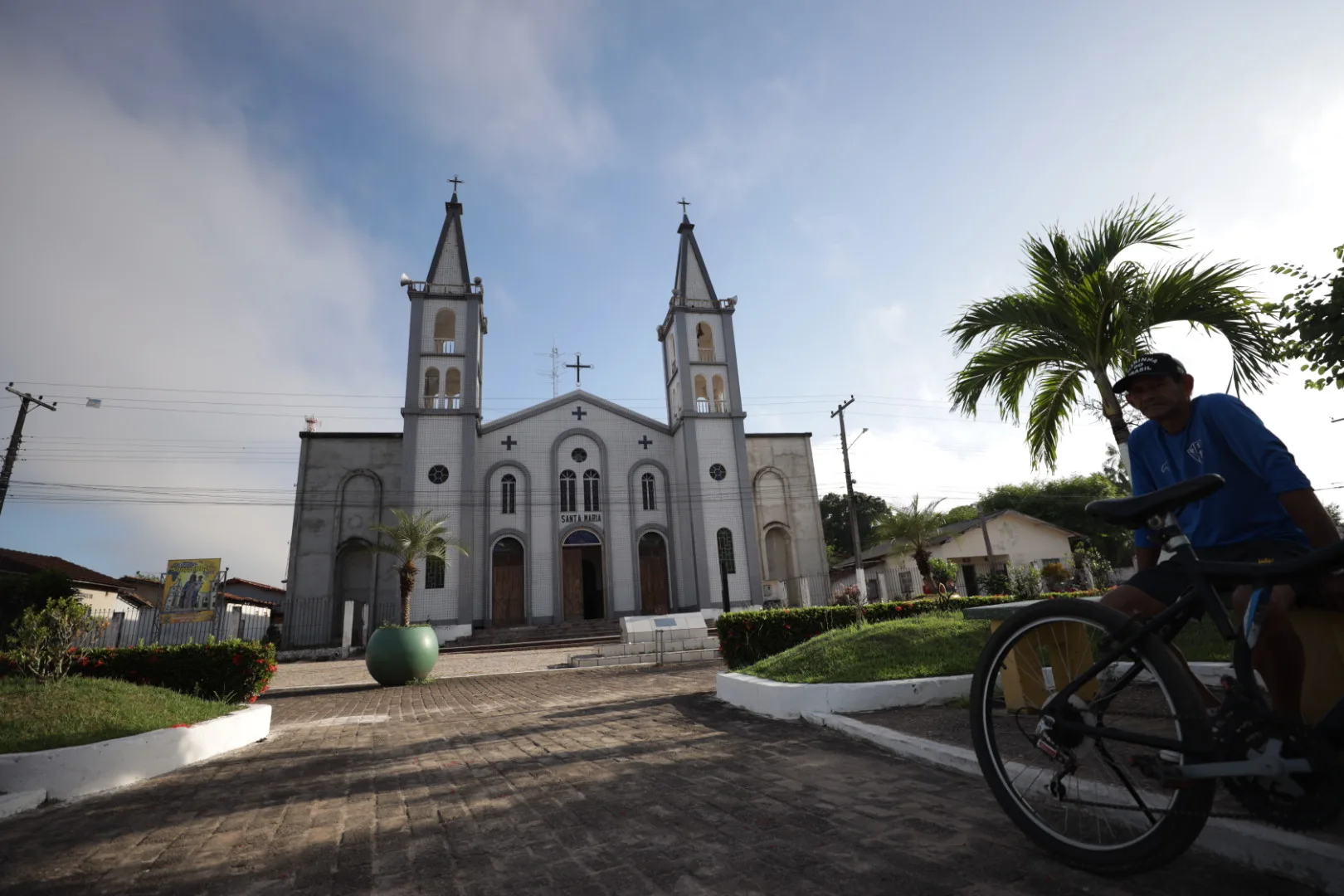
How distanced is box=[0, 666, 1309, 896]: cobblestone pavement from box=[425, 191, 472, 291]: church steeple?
2657cm

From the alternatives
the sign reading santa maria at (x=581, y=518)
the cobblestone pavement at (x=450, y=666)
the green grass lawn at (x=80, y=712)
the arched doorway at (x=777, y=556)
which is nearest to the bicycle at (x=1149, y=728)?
the green grass lawn at (x=80, y=712)

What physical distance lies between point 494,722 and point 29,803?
12.0 feet

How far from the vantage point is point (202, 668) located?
9.43 metres

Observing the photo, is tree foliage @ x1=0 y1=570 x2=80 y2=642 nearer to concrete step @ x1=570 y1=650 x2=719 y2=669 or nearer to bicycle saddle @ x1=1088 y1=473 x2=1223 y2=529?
concrete step @ x1=570 y1=650 x2=719 y2=669

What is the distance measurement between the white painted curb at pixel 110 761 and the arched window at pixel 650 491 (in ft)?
73.7

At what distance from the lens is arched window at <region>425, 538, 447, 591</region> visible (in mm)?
24281

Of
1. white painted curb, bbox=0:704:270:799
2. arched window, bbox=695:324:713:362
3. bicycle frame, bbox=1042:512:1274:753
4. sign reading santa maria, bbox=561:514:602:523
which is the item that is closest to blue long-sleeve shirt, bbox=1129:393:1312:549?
bicycle frame, bbox=1042:512:1274:753

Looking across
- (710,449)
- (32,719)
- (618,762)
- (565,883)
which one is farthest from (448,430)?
(565,883)

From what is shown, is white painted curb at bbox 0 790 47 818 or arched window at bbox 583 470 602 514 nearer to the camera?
white painted curb at bbox 0 790 47 818

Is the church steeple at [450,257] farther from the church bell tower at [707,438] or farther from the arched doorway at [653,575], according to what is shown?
the arched doorway at [653,575]

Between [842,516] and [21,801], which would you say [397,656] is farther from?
[842,516]

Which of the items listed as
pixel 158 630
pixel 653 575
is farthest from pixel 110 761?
pixel 653 575

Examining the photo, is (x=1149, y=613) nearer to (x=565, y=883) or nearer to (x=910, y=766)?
(x=910, y=766)

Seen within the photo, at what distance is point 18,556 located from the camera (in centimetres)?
2794
